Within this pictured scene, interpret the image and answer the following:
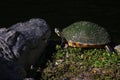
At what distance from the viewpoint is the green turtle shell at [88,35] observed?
6836 mm

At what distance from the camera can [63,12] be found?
11500 mm

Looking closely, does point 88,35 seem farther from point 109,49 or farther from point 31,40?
point 31,40

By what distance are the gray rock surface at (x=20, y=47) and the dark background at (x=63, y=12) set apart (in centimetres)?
356

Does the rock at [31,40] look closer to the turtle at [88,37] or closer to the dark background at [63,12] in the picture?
the turtle at [88,37]

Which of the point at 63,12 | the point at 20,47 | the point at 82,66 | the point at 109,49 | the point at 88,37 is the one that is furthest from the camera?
the point at 63,12

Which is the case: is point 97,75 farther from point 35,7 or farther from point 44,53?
point 35,7

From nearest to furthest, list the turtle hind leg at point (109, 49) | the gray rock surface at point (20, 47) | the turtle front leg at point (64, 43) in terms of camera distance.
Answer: the gray rock surface at point (20, 47)
the turtle hind leg at point (109, 49)
the turtle front leg at point (64, 43)

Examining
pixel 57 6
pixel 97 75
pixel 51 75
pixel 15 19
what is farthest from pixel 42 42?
pixel 57 6

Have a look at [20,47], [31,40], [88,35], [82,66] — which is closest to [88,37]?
[88,35]

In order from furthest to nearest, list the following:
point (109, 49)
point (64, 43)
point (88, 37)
A: 1. point (64, 43)
2. point (88, 37)
3. point (109, 49)

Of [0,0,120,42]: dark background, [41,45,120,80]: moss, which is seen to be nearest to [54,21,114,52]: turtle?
[41,45,120,80]: moss

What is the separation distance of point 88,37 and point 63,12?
4.71 meters

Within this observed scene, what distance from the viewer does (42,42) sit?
6.51 metres

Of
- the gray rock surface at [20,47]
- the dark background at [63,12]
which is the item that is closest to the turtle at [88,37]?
the gray rock surface at [20,47]
